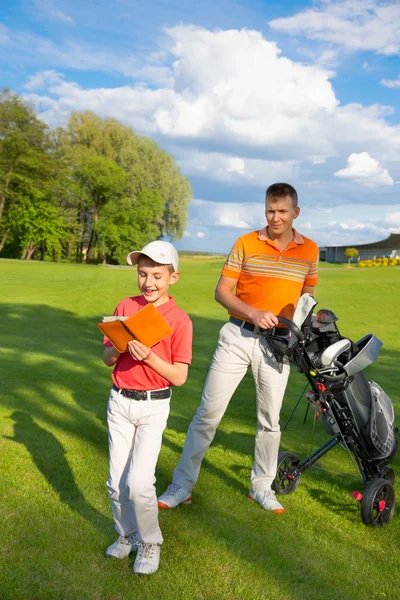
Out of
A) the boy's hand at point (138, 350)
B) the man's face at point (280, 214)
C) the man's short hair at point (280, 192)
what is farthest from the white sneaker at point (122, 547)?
the man's short hair at point (280, 192)

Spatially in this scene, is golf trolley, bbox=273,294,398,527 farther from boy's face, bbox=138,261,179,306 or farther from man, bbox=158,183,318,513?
boy's face, bbox=138,261,179,306

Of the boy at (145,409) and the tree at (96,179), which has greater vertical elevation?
the tree at (96,179)

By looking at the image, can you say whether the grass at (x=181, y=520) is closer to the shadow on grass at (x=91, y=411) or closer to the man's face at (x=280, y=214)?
the shadow on grass at (x=91, y=411)

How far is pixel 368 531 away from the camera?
441 centimetres

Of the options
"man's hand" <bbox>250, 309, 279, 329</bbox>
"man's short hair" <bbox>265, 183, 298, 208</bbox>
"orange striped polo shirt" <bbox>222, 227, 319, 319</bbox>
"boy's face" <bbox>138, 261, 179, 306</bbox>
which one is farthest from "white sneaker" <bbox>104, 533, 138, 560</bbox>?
"man's short hair" <bbox>265, 183, 298, 208</bbox>

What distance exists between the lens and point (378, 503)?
444cm

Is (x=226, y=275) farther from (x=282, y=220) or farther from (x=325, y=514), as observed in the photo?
(x=325, y=514)

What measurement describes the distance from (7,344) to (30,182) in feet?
143

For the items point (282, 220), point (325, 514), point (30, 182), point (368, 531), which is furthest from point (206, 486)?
point (30, 182)

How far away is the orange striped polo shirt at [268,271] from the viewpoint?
14.7 feet

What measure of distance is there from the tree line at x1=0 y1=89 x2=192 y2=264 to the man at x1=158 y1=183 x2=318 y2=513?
51.5 m

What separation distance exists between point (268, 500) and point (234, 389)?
35.1 inches

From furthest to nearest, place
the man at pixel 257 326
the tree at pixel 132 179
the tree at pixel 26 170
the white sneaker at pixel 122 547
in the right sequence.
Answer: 1. the tree at pixel 132 179
2. the tree at pixel 26 170
3. the man at pixel 257 326
4. the white sneaker at pixel 122 547

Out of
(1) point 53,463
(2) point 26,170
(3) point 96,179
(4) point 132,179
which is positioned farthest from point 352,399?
(4) point 132,179
